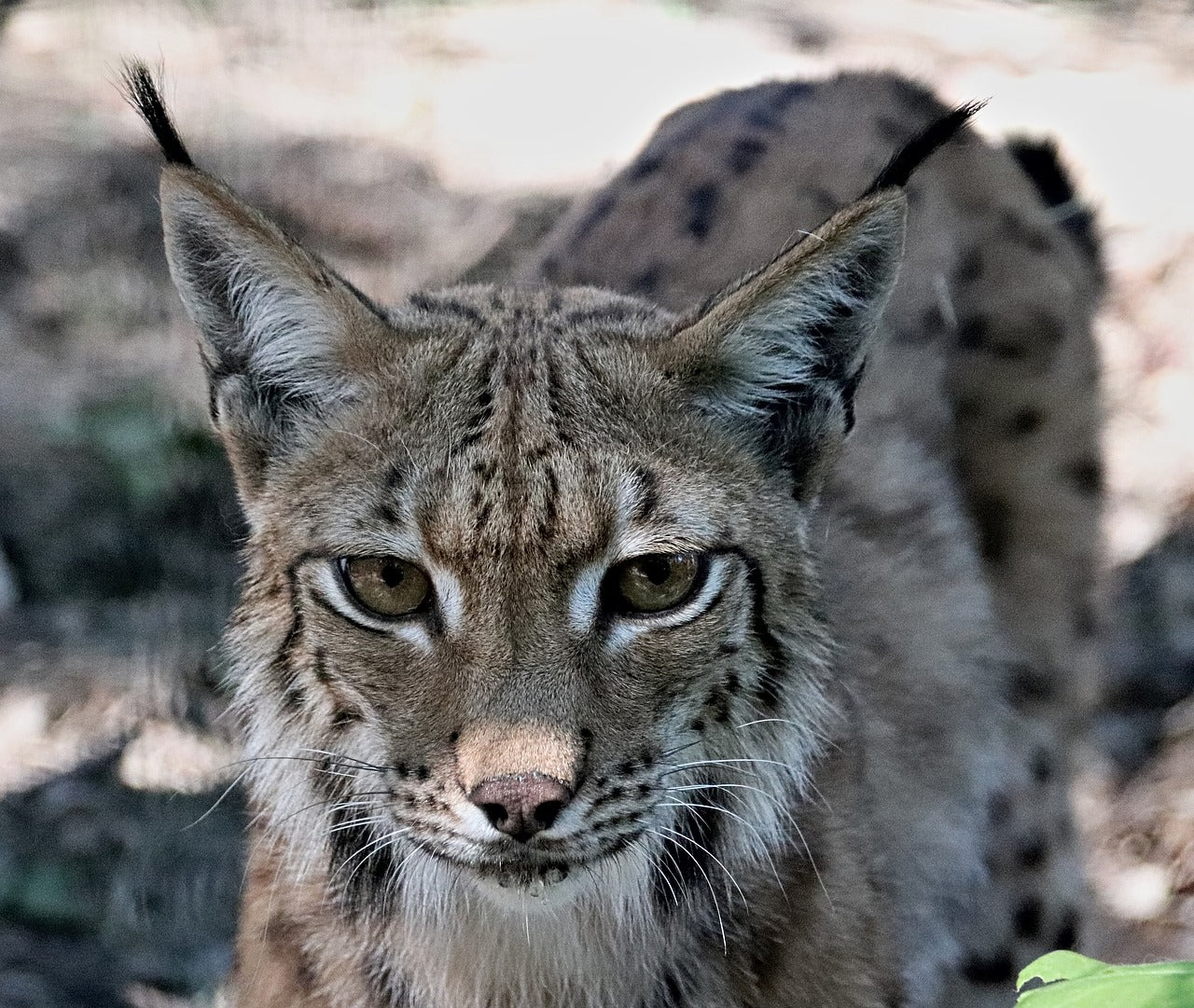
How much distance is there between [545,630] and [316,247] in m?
3.97

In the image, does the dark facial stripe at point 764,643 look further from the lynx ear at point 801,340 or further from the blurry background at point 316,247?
the blurry background at point 316,247

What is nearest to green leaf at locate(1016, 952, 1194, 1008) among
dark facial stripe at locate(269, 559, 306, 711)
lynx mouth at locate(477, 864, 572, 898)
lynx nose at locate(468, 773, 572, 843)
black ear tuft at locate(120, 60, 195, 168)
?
lynx nose at locate(468, 773, 572, 843)

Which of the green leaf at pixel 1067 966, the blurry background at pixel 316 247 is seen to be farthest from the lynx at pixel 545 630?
the blurry background at pixel 316 247

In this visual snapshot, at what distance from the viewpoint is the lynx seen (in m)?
2.40

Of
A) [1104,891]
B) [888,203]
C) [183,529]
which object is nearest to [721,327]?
[888,203]

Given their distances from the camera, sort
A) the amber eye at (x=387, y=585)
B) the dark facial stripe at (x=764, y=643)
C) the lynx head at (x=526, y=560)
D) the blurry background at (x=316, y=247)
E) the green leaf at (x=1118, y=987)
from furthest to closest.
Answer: the blurry background at (x=316, y=247) → the dark facial stripe at (x=764, y=643) → the amber eye at (x=387, y=585) → the lynx head at (x=526, y=560) → the green leaf at (x=1118, y=987)

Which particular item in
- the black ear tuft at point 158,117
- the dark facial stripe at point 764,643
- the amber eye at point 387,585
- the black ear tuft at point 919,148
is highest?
the black ear tuft at point 158,117

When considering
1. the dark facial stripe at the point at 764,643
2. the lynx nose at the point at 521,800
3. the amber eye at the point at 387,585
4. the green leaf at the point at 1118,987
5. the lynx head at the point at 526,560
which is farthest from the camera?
the dark facial stripe at the point at 764,643

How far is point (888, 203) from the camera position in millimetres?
2510

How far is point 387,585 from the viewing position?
251 centimetres

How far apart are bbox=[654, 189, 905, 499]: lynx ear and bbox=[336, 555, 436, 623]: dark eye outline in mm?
579

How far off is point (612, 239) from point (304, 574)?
5.86 ft

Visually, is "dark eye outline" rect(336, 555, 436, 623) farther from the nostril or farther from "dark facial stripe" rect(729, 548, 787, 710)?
"dark facial stripe" rect(729, 548, 787, 710)

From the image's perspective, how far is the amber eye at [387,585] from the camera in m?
2.49
